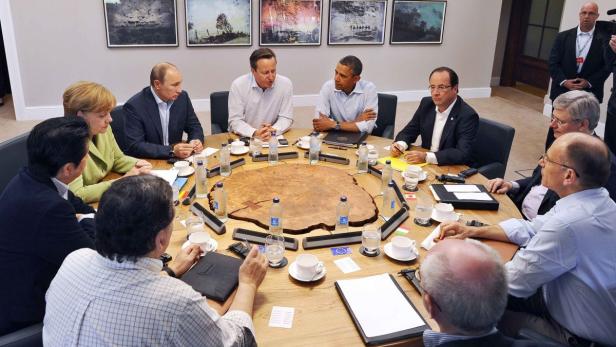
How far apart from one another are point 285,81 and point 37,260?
9.10 feet

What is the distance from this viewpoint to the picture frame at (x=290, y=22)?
264 inches

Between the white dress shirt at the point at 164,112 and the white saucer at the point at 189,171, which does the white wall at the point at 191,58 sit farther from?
the white saucer at the point at 189,171

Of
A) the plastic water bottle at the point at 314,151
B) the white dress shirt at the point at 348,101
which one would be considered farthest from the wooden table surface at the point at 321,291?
the white dress shirt at the point at 348,101

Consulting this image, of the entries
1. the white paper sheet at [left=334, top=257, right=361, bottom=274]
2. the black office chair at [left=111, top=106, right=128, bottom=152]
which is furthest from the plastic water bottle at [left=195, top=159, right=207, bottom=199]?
the black office chair at [left=111, top=106, right=128, bottom=152]

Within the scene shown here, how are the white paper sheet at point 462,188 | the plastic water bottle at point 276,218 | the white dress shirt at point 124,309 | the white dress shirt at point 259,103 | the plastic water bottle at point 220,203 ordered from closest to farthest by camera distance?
the white dress shirt at point 124,309, the plastic water bottle at point 276,218, the plastic water bottle at point 220,203, the white paper sheet at point 462,188, the white dress shirt at point 259,103

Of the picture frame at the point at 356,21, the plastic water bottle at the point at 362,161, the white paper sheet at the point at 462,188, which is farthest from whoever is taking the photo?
the picture frame at the point at 356,21

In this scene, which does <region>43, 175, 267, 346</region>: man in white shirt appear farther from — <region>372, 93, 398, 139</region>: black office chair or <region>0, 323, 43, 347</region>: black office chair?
<region>372, 93, 398, 139</region>: black office chair

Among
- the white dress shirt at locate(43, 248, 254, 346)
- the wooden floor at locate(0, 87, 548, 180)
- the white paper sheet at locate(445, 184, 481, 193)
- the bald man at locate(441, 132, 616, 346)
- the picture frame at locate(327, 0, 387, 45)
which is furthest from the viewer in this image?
the picture frame at locate(327, 0, 387, 45)

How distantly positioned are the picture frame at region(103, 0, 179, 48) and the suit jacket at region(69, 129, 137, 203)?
377 centimetres

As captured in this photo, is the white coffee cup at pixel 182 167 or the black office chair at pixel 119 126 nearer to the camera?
the white coffee cup at pixel 182 167

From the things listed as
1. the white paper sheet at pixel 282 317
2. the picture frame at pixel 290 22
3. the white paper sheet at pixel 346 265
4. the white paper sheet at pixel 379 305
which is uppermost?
the picture frame at pixel 290 22

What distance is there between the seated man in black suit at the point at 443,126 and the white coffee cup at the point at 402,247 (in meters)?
1.17

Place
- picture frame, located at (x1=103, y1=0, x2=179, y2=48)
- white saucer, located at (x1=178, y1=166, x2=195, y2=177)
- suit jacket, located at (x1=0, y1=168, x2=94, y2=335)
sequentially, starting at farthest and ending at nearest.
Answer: picture frame, located at (x1=103, y1=0, x2=179, y2=48), white saucer, located at (x1=178, y1=166, x2=195, y2=177), suit jacket, located at (x1=0, y1=168, x2=94, y2=335)

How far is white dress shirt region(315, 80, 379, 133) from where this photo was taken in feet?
13.8
